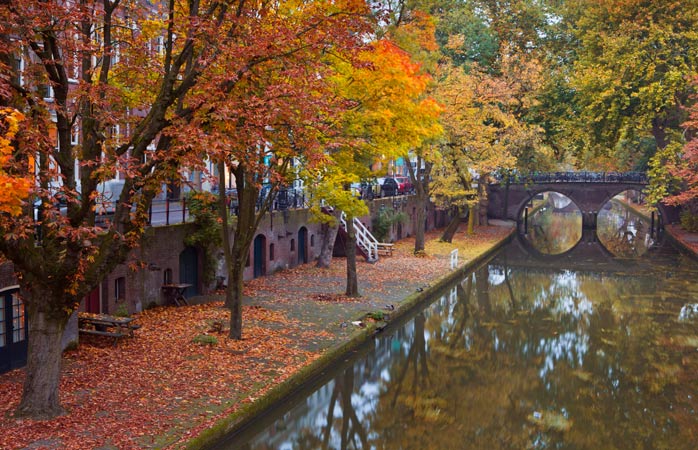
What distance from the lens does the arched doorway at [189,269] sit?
74.8 feet

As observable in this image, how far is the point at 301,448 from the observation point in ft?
43.7

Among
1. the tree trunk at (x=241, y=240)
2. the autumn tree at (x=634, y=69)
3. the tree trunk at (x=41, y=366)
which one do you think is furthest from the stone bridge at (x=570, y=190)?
the tree trunk at (x=41, y=366)

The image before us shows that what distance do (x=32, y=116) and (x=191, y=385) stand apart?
224 inches

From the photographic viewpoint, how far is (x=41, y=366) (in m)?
11.5

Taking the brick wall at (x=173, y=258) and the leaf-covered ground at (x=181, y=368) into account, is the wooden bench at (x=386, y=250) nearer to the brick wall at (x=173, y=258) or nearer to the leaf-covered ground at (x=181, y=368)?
the brick wall at (x=173, y=258)

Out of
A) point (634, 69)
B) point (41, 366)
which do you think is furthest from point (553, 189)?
point (41, 366)

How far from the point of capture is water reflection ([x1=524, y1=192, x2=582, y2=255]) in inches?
2047

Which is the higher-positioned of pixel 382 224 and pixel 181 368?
pixel 382 224

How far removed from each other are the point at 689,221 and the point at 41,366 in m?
45.9

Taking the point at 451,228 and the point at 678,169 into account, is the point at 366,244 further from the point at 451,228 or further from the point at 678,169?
the point at 678,169

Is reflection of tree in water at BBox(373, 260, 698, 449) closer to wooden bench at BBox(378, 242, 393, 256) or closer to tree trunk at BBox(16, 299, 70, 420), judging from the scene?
tree trunk at BBox(16, 299, 70, 420)

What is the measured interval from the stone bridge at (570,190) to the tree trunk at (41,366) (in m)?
48.5

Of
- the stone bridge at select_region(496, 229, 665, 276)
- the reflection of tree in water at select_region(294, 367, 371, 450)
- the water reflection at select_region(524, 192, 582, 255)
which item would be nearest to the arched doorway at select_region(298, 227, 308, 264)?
the stone bridge at select_region(496, 229, 665, 276)

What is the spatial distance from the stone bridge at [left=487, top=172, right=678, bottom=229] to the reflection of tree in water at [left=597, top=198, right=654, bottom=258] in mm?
2531
